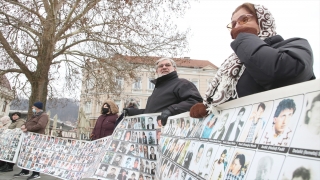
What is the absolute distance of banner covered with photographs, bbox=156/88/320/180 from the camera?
2.01 ft

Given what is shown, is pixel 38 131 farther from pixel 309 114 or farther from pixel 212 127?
pixel 309 114

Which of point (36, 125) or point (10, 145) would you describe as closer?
point (36, 125)

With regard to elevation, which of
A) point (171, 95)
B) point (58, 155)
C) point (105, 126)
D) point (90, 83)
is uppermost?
point (90, 83)

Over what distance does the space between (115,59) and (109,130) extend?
7.27 metres

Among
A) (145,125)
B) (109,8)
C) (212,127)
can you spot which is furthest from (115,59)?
(212,127)

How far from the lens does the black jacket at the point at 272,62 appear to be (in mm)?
956

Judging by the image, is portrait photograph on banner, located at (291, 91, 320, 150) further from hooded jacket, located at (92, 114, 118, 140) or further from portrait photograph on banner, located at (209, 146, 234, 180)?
hooded jacket, located at (92, 114, 118, 140)

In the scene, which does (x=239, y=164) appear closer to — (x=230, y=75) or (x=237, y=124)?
(x=237, y=124)

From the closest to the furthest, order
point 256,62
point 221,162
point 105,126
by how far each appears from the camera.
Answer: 1. point 221,162
2. point 256,62
3. point 105,126

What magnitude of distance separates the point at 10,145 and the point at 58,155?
1835 mm

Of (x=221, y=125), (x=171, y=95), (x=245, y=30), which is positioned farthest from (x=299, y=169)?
(x=171, y=95)

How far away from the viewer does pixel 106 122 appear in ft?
15.6

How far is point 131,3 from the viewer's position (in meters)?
10.6

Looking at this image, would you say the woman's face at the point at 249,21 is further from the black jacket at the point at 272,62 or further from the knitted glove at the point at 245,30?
the black jacket at the point at 272,62
